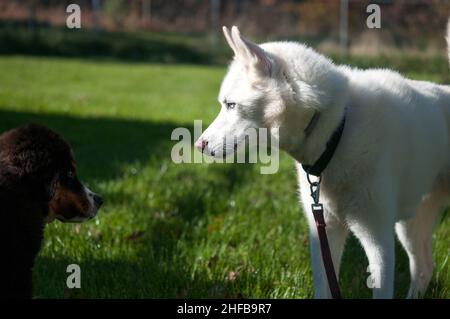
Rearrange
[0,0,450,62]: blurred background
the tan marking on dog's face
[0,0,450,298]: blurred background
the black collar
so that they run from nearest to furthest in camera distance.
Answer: the black collar < the tan marking on dog's face < [0,0,450,298]: blurred background < [0,0,450,62]: blurred background

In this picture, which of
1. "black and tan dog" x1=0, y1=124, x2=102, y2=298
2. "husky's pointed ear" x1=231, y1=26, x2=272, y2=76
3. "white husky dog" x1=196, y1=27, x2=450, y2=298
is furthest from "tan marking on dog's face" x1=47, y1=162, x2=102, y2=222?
"husky's pointed ear" x1=231, y1=26, x2=272, y2=76

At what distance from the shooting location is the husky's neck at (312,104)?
8.84 ft

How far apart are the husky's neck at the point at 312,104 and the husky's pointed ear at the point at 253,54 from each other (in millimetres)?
96

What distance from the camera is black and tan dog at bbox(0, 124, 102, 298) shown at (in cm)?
264

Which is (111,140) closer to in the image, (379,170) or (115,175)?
(115,175)

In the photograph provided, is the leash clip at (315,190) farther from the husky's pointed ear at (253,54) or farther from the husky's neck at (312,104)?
the husky's pointed ear at (253,54)

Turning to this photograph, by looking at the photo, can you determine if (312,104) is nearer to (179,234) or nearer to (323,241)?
(323,241)

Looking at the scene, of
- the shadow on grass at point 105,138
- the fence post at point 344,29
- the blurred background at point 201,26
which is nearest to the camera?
the shadow on grass at point 105,138

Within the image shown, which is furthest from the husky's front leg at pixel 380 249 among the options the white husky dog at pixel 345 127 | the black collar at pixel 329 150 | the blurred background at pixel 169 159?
the blurred background at pixel 169 159

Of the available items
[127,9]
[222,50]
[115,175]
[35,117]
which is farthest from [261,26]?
[115,175]

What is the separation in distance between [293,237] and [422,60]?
47.9ft

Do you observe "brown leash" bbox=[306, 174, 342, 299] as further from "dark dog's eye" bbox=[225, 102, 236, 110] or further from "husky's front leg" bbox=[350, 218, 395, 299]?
"dark dog's eye" bbox=[225, 102, 236, 110]

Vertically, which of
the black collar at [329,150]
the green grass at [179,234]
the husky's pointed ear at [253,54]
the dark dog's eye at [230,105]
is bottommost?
the green grass at [179,234]

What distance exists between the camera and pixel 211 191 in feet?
16.3
